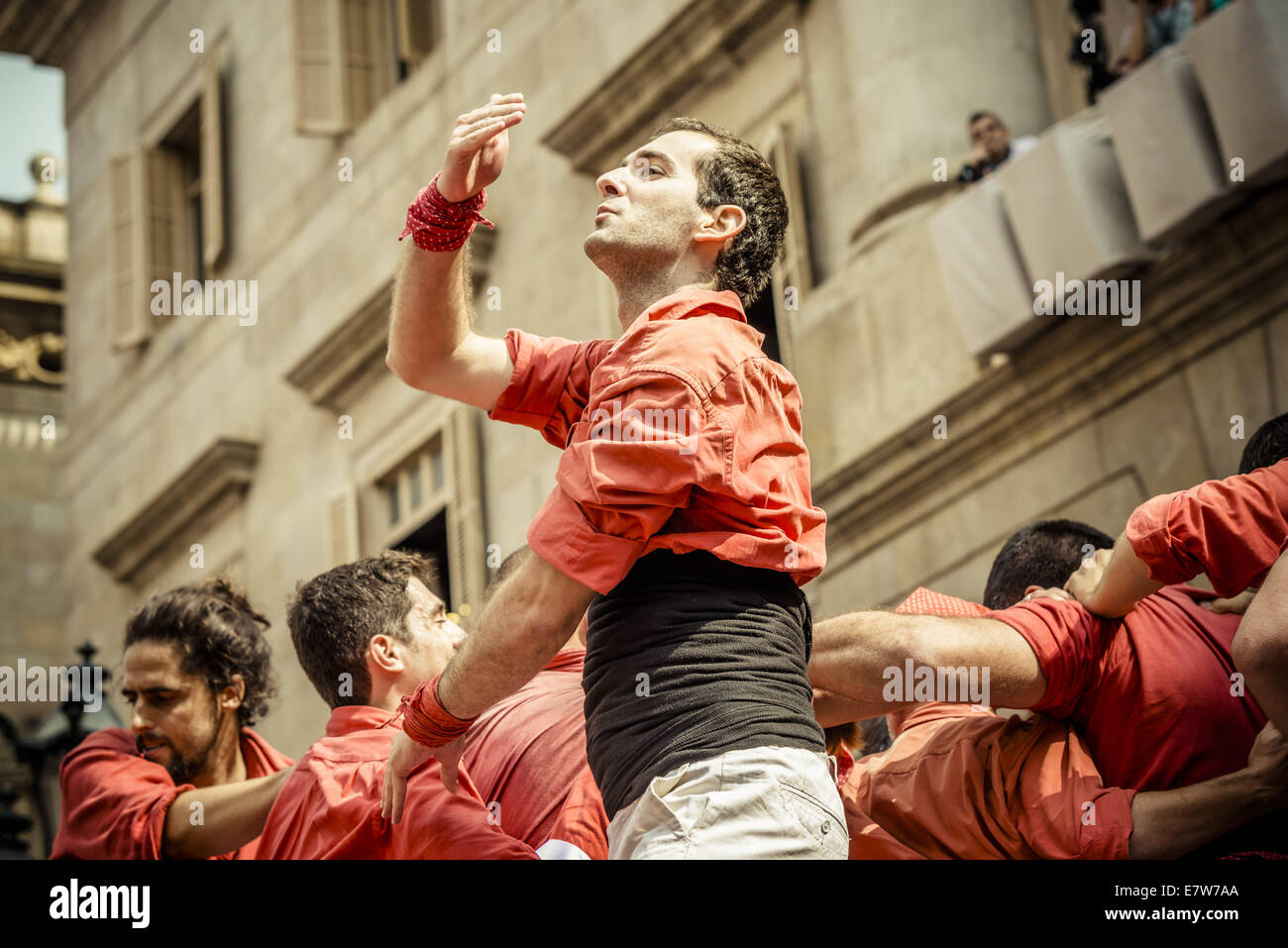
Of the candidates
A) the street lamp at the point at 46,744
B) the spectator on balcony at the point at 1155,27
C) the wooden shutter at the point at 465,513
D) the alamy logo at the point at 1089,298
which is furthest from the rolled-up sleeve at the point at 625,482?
Result: the wooden shutter at the point at 465,513

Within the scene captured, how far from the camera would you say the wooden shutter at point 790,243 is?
39.3 feet

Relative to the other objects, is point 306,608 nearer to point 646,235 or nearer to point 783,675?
point 646,235

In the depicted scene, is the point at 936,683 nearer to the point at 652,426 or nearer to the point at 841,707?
the point at 841,707

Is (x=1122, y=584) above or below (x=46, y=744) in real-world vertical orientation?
below

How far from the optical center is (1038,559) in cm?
518

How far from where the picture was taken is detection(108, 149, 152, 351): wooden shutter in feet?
66.3

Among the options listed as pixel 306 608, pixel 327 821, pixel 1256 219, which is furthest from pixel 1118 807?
pixel 1256 219

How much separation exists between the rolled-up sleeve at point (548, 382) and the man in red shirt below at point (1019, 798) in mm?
889

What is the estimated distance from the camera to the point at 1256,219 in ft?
30.0

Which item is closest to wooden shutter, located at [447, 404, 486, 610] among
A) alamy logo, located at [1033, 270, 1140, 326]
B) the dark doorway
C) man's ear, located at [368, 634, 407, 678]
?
the dark doorway

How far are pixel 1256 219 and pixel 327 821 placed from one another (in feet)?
20.4

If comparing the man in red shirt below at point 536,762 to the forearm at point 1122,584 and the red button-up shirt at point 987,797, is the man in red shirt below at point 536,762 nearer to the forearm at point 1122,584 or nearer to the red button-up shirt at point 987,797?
the red button-up shirt at point 987,797

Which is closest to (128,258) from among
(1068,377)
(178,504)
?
(178,504)

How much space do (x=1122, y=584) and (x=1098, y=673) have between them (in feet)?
0.78
